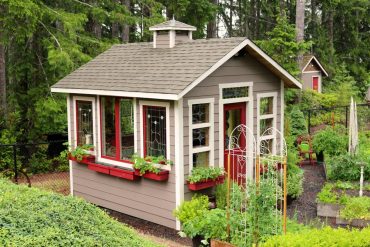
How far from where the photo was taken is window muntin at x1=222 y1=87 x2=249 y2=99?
393 inches

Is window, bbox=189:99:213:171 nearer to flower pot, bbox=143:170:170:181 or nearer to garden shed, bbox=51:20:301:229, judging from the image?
garden shed, bbox=51:20:301:229

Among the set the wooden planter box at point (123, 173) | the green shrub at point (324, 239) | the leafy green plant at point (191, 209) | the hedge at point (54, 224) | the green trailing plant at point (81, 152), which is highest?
the green trailing plant at point (81, 152)

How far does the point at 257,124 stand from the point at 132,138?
2812 millimetres

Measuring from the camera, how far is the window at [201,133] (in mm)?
9406

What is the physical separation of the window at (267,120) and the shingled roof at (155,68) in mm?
616

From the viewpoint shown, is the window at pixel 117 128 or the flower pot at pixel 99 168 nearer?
the window at pixel 117 128

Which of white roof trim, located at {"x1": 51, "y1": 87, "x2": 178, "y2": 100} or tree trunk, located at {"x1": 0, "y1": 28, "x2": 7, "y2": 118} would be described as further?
tree trunk, located at {"x1": 0, "y1": 28, "x2": 7, "y2": 118}

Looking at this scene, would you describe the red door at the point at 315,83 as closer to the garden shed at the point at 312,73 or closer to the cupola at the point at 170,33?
the garden shed at the point at 312,73

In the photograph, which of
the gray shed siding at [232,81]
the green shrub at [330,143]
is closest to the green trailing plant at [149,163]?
the gray shed siding at [232,81]

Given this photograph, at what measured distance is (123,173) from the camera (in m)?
10.1

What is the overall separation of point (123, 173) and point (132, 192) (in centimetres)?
53

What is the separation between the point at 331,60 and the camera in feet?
116

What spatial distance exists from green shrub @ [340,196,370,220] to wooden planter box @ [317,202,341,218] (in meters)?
0.27

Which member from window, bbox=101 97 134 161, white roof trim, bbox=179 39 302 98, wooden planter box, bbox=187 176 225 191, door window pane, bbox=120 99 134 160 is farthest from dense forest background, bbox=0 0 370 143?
wooden planter box, bbox=187 176 225 191
